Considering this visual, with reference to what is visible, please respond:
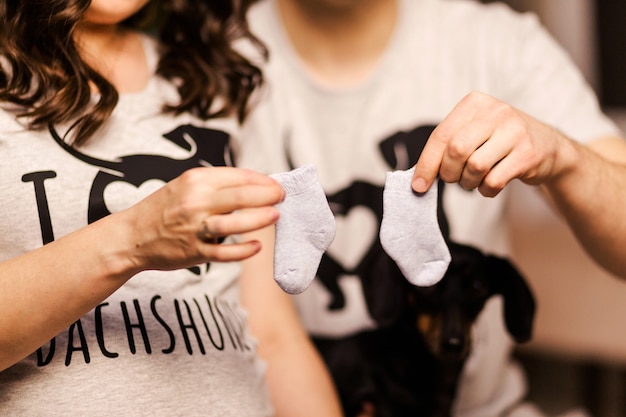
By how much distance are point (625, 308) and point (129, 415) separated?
144 cm

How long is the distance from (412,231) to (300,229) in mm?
149

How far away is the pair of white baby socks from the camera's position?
2.57ft

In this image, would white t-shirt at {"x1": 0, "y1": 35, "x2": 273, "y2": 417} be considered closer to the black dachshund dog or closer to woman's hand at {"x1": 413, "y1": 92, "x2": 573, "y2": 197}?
the black dachshund dog

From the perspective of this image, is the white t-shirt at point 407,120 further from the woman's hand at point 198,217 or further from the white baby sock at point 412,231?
the woman's hand at point 198,217

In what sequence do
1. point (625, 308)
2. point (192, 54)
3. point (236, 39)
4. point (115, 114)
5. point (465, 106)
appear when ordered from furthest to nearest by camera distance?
point (625, 308)
point (236, 39)
point (192, 54)
point (115, 114)
point (465, 106)

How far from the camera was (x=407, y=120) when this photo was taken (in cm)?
125

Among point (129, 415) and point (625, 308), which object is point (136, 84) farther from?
point (625, 308)

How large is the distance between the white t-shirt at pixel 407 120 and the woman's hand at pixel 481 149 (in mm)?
399

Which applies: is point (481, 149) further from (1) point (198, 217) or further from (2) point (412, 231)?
(1) point (198, 217)

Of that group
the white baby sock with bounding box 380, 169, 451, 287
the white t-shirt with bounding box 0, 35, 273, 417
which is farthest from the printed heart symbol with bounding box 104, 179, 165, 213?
the white baby sock with bounding box 380, 169, 451, 287

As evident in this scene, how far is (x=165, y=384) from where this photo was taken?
0.88 m

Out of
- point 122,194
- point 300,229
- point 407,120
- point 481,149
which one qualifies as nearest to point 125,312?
point 122,194

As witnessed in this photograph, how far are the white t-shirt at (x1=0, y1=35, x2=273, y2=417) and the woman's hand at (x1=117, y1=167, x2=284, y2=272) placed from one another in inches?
8.7

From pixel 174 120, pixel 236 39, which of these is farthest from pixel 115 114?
pixel 236 39
